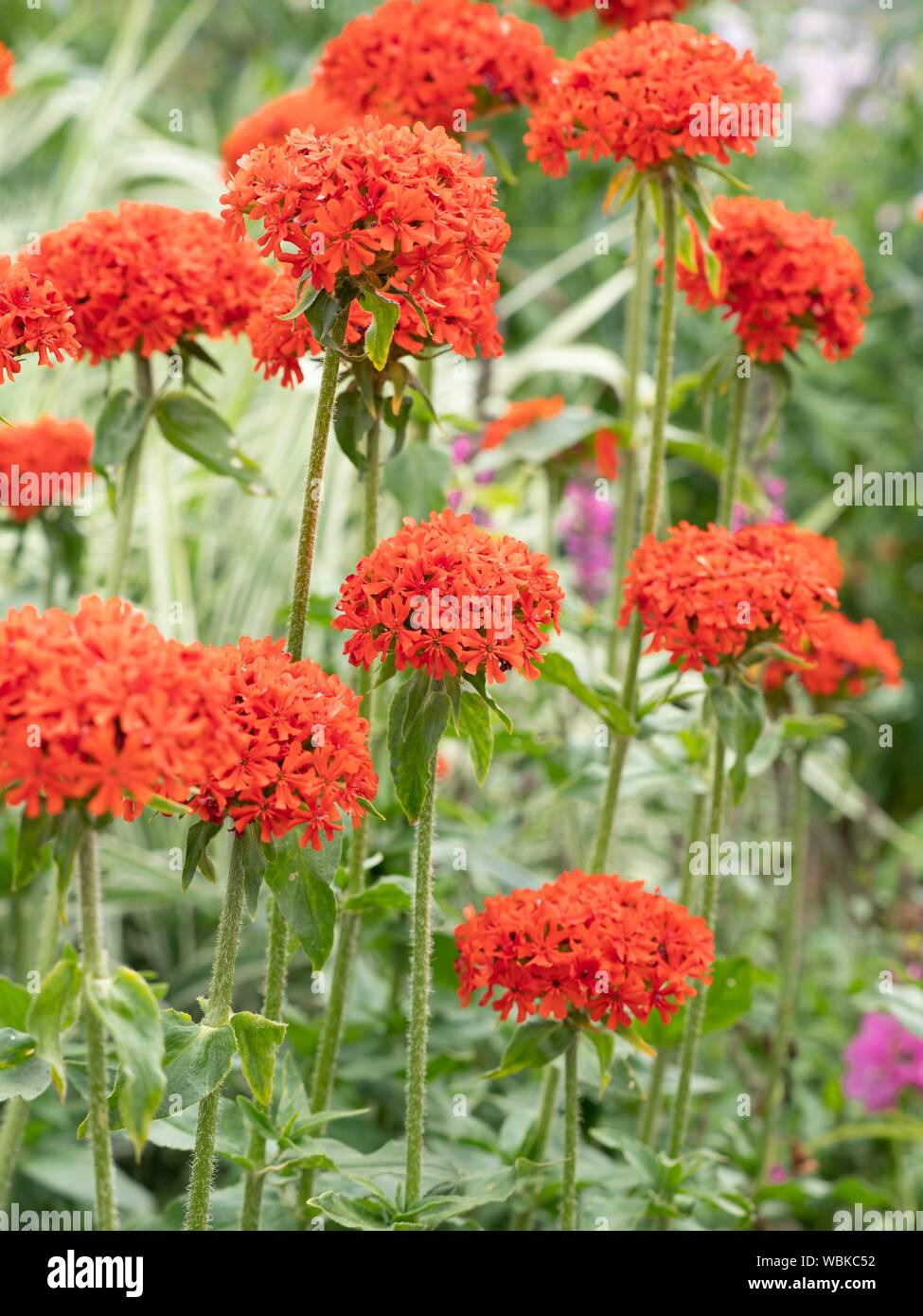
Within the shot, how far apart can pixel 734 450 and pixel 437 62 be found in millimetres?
547

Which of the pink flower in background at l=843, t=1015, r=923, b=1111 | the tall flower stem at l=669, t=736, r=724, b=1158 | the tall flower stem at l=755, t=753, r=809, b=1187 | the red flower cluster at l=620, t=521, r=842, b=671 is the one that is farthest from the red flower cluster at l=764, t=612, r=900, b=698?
the pink flower in background at l=843, t=1015, r=923, b=1111

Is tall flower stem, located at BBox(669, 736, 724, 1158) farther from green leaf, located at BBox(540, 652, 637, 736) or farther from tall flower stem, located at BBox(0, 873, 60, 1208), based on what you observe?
tall flower stem, located at BBox(0, 873, 60, 1208)

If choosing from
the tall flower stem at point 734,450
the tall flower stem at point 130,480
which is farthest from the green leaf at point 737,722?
the tall flower stem at point 130,480

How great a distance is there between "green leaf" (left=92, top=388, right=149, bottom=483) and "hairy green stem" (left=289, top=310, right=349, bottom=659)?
388mm

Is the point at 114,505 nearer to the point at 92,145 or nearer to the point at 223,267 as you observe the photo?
the point at 223,267

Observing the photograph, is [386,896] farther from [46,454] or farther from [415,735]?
[46,454]

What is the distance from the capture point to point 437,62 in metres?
1.69

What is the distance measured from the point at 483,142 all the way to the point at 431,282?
805 mm

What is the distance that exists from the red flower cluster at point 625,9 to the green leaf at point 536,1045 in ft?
4.41

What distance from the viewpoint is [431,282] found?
1.16 m

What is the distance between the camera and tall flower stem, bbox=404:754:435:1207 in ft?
4.30

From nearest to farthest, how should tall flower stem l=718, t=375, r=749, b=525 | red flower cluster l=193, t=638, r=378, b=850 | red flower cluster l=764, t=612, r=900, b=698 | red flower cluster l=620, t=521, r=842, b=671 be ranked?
1. red flower cluster l=193, t=638, r=378, b=850
2. red flower cluster l=620, t=521, r=842, b=671
3. tall flower stem l=718, t=375, r=749, b=525
4. red flower cluster l=764, t=612, r=900, b=698

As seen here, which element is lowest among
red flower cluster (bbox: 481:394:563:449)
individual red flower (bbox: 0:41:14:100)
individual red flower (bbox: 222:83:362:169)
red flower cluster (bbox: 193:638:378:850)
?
red flower cluster (bbox: 193:638:378:850)

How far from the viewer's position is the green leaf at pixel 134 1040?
0.95 meters
